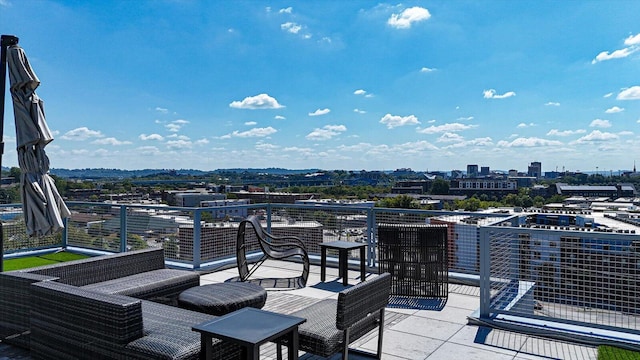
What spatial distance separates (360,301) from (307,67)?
83.7 ft

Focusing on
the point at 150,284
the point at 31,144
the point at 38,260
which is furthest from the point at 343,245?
the point at 38,260

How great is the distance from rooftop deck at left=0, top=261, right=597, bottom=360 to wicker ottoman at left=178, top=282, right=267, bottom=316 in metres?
0.44

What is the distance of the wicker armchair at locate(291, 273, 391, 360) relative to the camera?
8.95 ft

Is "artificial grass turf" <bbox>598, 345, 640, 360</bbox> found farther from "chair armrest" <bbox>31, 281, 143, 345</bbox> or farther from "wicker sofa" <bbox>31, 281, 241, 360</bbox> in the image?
"chair armrest" <bbox>31, 281, 143, 345</bbox>

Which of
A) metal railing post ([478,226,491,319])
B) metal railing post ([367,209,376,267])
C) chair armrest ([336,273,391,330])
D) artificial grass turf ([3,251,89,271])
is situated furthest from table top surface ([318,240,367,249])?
artificial grass turf ([3,251,89,271])

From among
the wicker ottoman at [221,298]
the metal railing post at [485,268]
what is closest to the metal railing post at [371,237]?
the metal railing post at [485,268]

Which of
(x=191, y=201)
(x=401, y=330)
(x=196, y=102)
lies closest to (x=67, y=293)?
(x=401, y=330)

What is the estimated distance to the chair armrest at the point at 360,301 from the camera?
2713 mm

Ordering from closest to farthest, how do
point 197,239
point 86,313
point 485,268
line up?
point 86,313 → point 485,268 → point 197,239

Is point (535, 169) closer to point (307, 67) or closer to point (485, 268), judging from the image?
point (307, 67)

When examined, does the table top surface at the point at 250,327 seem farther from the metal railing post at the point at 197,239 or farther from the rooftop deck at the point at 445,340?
the metal railing post at the point at 197,239

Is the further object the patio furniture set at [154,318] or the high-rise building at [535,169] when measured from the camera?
the high-rise building at [535,169]

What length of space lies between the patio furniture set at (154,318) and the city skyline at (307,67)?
143cm

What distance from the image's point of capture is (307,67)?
27.1m
